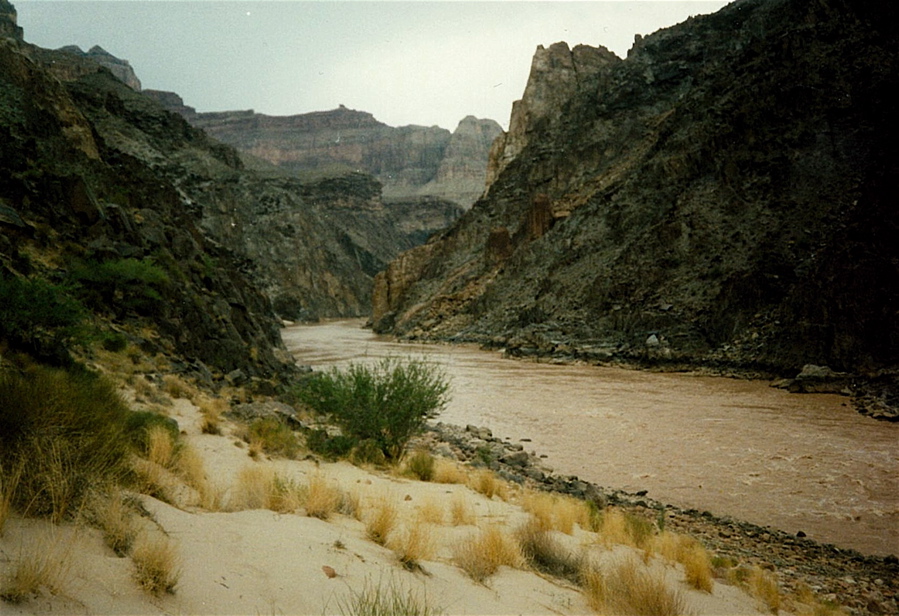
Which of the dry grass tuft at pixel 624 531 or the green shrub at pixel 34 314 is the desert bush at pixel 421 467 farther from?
the green shrub at pixel 34 314

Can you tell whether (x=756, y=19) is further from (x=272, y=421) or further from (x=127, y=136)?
(x=127, y=136)

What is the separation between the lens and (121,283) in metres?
14.2

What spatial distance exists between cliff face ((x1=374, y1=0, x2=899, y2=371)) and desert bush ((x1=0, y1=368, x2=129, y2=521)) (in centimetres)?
2367

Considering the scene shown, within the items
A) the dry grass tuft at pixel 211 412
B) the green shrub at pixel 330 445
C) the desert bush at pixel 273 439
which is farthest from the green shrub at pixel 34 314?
the green shrub at pixel 330 445

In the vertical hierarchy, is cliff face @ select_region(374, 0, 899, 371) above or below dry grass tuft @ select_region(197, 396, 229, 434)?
above

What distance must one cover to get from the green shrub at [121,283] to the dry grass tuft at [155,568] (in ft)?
41.2

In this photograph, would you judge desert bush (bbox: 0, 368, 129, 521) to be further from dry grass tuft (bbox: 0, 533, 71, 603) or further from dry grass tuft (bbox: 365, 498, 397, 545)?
dry grass tuft (bbox: 365, 498, 397, 545)

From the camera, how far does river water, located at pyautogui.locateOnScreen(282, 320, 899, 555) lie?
8.83 m

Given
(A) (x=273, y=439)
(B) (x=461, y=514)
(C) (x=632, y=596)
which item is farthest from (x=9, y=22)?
(C) (x=632, y=596)

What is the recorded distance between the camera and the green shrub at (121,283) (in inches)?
528

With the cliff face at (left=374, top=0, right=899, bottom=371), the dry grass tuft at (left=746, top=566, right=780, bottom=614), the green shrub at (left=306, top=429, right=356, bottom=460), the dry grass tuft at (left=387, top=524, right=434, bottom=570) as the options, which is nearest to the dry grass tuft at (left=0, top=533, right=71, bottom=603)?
the dry grass tuft at (left=387, top=524, right=434, bottom=570)

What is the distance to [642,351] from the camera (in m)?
29.0

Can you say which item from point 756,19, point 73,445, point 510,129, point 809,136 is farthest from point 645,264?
point 510,129

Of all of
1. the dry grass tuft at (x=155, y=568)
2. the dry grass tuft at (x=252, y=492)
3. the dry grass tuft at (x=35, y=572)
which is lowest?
the dry grass tuft at (x=252, y=492)
